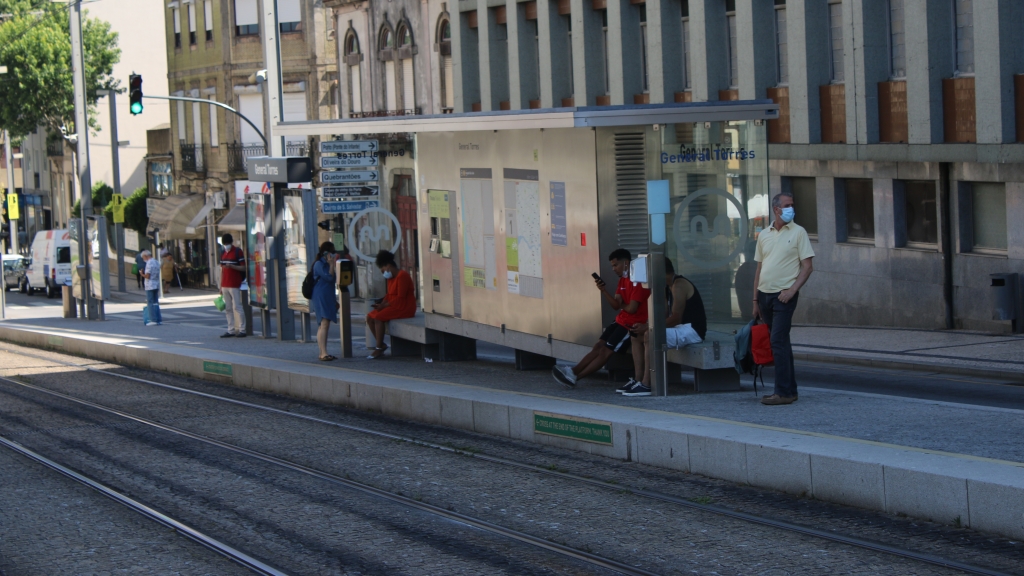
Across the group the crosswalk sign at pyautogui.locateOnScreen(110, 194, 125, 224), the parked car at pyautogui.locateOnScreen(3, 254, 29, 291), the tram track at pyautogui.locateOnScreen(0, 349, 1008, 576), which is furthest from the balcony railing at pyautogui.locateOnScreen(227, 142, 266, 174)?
the tram track at pyautogui.locateOnScreen(0, 349, 1008, 576)

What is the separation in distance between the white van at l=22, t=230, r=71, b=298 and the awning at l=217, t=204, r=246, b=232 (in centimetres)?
596

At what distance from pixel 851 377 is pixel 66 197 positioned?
71500 millimetres

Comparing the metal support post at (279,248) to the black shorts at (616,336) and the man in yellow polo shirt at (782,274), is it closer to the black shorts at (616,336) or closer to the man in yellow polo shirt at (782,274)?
the black shorts at (616,336)

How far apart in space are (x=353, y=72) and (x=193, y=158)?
13750 mm

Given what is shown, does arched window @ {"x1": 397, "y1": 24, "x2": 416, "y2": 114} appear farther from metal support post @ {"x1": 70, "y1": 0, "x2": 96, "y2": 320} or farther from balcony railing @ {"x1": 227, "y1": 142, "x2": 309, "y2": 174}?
balcony railing @ {"x1": 227, "y1": 142, "x2": 309, "y2": 174}

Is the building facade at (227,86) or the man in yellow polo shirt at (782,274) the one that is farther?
the building facade at (227,86)

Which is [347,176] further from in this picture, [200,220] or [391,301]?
[200,220]

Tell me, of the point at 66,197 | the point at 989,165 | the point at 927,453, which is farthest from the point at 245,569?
the point at 66,197

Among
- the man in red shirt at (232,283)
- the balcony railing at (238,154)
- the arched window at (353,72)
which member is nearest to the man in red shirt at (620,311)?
the man in red shirt at (232,283)

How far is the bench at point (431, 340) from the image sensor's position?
1844 centimetres

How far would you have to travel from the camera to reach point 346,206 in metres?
19.4

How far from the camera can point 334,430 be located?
13.5 meters

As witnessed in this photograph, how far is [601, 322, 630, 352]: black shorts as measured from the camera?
1336cm

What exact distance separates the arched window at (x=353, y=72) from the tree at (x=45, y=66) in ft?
89.7
